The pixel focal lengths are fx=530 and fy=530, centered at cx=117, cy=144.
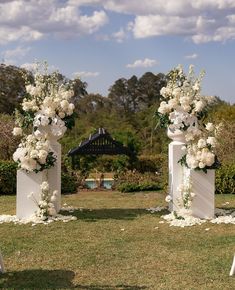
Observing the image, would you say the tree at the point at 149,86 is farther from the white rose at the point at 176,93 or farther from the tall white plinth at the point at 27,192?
the tall white plinth at the point at 27,192

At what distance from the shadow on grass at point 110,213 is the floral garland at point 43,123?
70 centimetres

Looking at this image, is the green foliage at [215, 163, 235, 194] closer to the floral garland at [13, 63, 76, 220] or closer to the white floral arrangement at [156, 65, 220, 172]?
the white floral arrangement at [156, 65, 220, 172]

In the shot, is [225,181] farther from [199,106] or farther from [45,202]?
[45,202]

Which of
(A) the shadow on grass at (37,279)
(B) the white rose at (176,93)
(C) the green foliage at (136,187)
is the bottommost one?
(C) the green foliage at (136,187)

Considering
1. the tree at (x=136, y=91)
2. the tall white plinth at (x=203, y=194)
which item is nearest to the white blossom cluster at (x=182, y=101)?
the tall white plinth at (x=203, y=194)

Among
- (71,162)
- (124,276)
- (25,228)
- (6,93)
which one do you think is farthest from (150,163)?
(6,93)

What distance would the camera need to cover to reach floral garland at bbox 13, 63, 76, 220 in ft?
30.1

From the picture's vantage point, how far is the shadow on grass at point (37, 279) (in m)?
5.38

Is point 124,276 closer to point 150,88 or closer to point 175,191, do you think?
point 175,191

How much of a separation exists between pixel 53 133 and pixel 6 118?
11.6 metres

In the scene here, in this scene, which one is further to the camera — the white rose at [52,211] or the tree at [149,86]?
the tree at [149,86]

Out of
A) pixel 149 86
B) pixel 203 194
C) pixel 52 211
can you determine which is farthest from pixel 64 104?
pixel 149 86

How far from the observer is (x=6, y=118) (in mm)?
20828

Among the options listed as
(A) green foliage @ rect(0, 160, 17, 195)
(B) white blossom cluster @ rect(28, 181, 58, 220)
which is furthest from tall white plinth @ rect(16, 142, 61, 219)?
(A) green foliage @ rect(0, 160, 17, 195)
